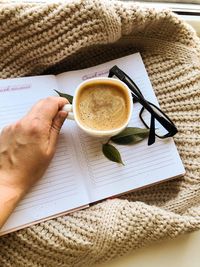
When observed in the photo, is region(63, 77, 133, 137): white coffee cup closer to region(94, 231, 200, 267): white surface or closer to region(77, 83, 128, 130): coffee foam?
region(77, 83, 128, 130): coffee foam

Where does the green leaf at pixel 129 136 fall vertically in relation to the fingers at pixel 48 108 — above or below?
below

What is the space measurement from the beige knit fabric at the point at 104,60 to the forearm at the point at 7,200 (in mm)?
45

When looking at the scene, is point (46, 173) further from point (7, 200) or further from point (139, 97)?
point (139, 97)

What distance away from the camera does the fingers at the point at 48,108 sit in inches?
25.4

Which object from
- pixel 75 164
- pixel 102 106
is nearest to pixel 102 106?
pixel 102 106

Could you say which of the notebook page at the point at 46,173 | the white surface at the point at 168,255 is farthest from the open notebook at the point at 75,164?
the white surface at the point at 168,255

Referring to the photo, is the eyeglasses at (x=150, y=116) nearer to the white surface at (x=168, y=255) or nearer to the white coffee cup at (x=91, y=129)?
the white coffee cup at (x=91, y=129)

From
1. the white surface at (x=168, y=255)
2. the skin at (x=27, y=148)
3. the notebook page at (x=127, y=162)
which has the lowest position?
the white surface at (x=168, y=255)

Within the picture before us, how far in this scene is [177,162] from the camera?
0.71m

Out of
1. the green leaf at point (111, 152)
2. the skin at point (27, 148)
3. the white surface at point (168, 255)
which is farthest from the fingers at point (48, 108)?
the white surface at point (168, 255)

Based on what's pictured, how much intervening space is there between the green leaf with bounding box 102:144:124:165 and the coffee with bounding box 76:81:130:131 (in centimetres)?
6

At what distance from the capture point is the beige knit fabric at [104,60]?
65 centimetres

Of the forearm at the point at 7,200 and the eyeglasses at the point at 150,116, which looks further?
the eyeglasses at the point at 150,116

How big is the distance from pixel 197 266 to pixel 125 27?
0.43 meters
